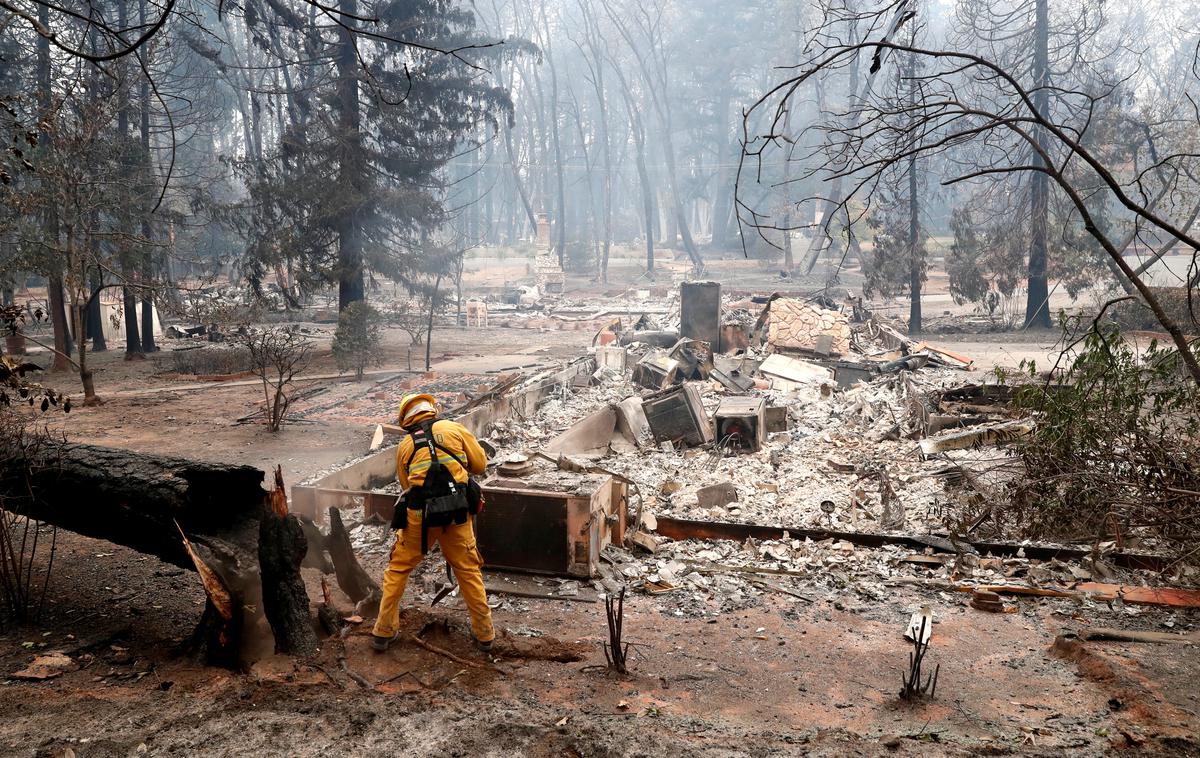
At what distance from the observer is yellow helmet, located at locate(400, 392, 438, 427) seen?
5.18m

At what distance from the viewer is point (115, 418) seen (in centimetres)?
1252

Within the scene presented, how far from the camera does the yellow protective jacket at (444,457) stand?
4.95 metres

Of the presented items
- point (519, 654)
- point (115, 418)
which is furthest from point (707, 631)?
point (115, 418)

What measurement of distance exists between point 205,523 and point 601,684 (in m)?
2.43

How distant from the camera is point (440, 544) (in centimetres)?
491

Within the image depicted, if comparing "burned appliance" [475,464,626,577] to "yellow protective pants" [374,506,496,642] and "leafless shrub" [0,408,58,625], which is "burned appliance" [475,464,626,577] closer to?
"yellow protective pants" [374,506,496,642]

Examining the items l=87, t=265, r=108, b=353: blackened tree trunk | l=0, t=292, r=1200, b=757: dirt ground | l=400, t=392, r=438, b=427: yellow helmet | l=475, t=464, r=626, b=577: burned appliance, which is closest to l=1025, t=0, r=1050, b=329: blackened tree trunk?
l=0, t=292, r=1200, b=757: dirt ground

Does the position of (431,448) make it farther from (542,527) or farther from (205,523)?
(542,527)

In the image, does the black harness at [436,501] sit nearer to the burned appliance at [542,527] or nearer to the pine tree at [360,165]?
the burned appliance at [542,527]

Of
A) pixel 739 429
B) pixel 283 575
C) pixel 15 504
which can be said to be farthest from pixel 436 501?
pixel 739 429

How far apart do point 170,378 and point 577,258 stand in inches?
1143

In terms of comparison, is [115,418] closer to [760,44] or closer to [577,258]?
[577,258]

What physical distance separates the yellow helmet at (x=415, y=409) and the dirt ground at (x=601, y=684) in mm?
1254

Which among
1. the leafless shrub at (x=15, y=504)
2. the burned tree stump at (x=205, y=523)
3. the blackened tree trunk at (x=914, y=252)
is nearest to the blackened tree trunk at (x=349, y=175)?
the blackened tree trunk at (x=914, y=252)
